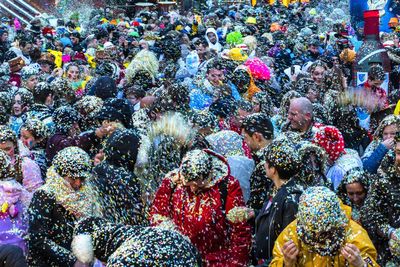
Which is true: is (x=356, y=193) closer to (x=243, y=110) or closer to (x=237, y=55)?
(x=243, y=110)

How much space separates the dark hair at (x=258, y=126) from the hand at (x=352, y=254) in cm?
250

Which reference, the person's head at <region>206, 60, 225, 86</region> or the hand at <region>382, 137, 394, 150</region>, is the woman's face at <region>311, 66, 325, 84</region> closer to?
the person's head at <region>206, 60, 225, 86</region>

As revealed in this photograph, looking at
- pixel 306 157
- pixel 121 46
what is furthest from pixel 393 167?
pixel 121 46

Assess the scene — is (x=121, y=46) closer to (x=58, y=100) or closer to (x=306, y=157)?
(x=58, y=100)

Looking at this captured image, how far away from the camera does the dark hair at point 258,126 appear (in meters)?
6.43

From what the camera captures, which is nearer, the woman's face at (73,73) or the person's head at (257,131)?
the person's head at (257,131)

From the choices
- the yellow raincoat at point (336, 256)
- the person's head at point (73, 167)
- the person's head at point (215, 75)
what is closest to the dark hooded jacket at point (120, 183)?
the person's head at point (73, 167)

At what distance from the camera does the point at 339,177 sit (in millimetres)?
6512

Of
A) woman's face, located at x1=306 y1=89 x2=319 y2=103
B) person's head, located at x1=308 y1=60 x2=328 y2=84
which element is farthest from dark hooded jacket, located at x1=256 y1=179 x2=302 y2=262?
person's head, located at x1=308 y1=60 x2=328 y2=84

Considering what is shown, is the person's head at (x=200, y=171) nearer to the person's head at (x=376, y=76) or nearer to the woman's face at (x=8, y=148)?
the woman's face at (x=8, y=148)

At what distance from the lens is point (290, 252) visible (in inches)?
163

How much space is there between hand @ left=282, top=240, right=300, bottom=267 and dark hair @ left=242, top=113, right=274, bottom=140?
2330mm

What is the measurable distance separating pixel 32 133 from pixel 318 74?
4.84 metres

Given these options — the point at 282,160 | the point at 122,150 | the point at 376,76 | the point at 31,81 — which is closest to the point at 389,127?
the point at 282,160
